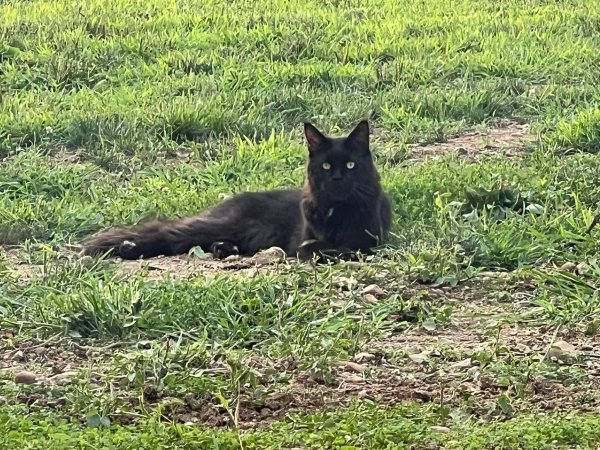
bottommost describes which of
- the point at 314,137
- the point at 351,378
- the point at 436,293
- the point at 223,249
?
the point at 223,249

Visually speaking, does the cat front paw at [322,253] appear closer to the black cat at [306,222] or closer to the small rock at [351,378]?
the black cat at [306,222]

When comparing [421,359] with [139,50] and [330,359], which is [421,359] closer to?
[330,359]

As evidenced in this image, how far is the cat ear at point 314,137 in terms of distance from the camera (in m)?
6.96

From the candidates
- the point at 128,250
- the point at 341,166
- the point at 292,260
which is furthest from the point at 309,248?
the point at 128,250

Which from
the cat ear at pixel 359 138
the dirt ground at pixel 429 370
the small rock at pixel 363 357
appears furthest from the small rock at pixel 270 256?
the small rock at pixel 363 357

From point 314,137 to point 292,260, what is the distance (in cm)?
88

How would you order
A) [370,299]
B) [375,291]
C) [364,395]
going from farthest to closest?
1. [375,291]
2. [370,299]
3. [364,395]

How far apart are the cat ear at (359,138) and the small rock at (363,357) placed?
A: 2.47 meters

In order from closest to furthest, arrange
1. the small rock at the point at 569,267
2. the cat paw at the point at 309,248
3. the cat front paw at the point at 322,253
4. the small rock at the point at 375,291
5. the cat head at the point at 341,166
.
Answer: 1. the small rock at the point at 375,291
2. the small rock at the point at 569,267
3. the cat front paw at the point at 322,253
4. the cat paw at the point at 309,248
5. the cat head at the point at 341,166

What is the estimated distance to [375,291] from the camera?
5465 mm

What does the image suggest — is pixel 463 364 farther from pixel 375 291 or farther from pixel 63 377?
pixel 63 377

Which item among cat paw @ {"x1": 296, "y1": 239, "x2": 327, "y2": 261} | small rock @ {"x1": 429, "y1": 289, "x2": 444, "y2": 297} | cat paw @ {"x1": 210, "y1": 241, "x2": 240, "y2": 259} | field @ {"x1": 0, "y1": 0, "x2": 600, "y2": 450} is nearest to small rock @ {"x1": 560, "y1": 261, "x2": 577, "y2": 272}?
field @ {"x1": 0, "y1": 0, "x2": 600, "y2": 450}

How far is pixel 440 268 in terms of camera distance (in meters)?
5.70

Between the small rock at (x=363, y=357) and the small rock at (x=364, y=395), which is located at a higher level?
the small rock at (x=364, y=395)
